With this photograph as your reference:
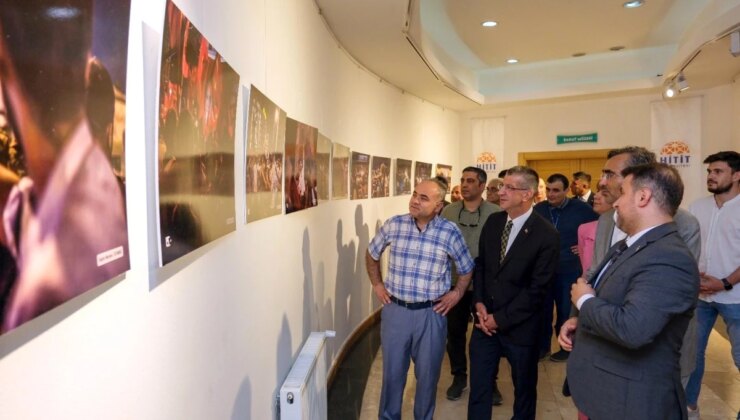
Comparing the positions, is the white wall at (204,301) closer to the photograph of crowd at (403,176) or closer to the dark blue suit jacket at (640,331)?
the dark blue suit jacket at (640,331)

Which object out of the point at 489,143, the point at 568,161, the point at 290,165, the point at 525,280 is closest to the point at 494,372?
the point at 525,280

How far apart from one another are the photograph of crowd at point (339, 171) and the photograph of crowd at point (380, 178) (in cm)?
104

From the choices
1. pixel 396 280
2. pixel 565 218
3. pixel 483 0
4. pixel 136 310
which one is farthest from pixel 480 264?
pixel 483 0

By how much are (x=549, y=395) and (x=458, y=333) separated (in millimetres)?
931

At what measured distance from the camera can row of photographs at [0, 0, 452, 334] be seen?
0.57 m

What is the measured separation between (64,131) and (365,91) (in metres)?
4.89

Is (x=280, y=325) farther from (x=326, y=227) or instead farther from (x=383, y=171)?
(x=383, y=171)

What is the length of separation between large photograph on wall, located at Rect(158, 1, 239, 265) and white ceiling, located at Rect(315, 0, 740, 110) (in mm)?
2408

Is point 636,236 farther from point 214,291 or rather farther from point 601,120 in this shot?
point 601,120

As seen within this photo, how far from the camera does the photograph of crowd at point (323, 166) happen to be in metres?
3.46

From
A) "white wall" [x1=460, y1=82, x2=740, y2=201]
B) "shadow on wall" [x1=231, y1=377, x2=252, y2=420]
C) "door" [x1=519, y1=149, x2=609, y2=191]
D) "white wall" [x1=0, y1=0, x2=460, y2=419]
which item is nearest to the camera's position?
"white wall" [x1=0, y1=0, x2=460, y2=419]

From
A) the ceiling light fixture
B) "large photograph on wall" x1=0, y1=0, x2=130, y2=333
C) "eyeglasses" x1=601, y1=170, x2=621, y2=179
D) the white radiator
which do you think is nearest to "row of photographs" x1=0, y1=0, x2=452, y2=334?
"large photograph on wall" x1=0, y1=0, x2=130, y2=333

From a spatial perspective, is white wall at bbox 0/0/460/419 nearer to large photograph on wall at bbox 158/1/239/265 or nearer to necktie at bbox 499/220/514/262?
large photograph on wall at bbox 158/1/239/265

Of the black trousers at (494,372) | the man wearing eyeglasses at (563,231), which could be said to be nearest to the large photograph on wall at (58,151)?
the black trousers at (494,372)
